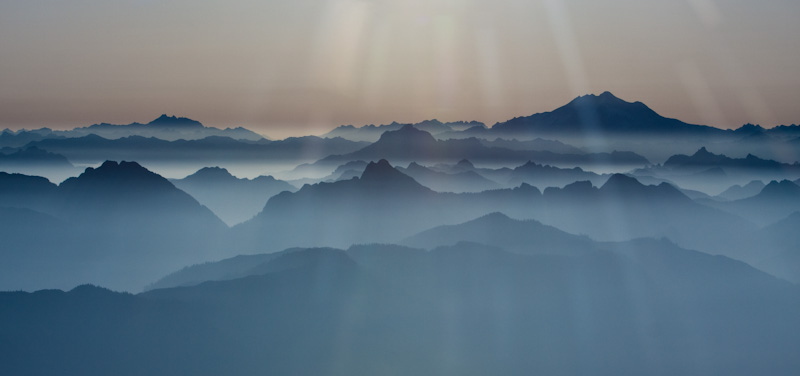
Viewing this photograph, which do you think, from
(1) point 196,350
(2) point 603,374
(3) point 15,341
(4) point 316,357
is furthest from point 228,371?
(2) point 603,374

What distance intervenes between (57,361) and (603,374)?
15179cm

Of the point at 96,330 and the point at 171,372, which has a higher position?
the point at 96,330

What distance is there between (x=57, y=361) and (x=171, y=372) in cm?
3069

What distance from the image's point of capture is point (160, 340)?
185 m

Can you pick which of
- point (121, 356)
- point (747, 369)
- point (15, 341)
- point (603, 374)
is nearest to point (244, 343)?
point (121, 356)

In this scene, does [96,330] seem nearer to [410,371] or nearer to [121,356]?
[121,356]

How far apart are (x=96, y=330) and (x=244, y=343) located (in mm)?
40915

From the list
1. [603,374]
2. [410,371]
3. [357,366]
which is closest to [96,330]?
[357,366]

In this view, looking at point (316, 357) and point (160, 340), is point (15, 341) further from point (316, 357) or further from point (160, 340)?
point (316, 357)

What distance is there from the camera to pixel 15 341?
18338 centimetres

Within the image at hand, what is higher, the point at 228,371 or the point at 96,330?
the point at 96,330

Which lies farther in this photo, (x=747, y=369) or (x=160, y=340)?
(x=747, y=369)

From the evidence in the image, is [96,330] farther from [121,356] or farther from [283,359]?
[283,359]

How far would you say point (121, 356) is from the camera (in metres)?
181
